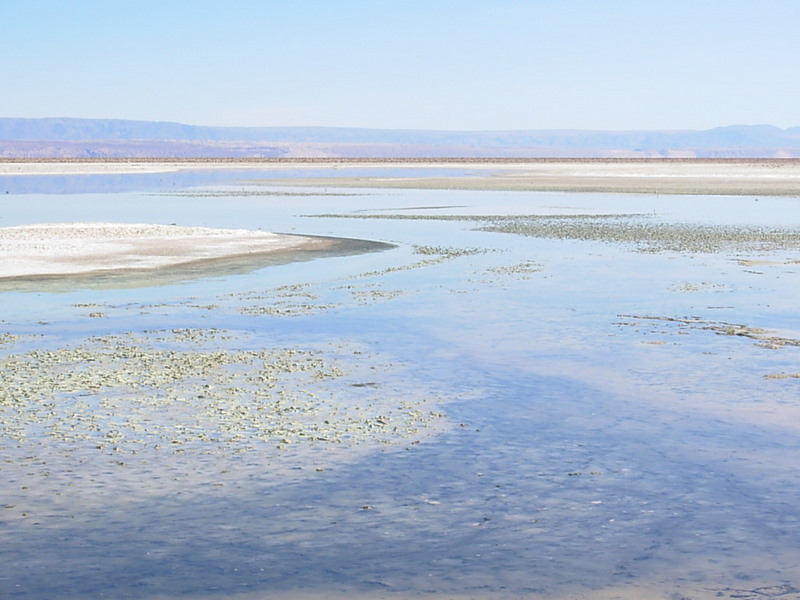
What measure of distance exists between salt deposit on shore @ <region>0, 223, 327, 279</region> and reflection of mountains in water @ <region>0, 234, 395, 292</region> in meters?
0.40

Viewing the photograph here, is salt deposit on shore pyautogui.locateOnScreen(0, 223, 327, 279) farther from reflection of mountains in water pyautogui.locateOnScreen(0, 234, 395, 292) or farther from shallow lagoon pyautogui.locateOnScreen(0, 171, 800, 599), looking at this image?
shallow lagoon pyautogui.locateOnScreen(0, 171, 800, 599)

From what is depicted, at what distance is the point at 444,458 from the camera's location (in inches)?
412

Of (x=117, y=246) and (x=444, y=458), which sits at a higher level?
(x=444, y=458)

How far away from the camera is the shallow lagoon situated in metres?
7.78

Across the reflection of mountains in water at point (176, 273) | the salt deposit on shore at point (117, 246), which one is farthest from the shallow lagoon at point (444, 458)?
the salt deposit on shore at point (117, 246)

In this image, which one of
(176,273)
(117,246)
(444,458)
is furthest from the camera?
(117,246)

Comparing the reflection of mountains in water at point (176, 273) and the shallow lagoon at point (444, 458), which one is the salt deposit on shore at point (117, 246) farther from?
the shallow lagoon at point (444, 458)

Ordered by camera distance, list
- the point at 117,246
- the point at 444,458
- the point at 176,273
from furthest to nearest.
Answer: the point at 117,246 < the point at 176,273 < the point at 444,458

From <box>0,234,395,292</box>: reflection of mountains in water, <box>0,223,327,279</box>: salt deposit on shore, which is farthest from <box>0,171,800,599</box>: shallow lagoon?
<box>0,223,327,279</box>: salt deposit on shore

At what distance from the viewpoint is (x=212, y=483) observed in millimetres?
9656

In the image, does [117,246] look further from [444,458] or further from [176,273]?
[444,458]

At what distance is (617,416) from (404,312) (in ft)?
24.7

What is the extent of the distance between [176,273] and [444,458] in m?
15.4

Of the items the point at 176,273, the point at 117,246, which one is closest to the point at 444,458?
the point at 176,273
